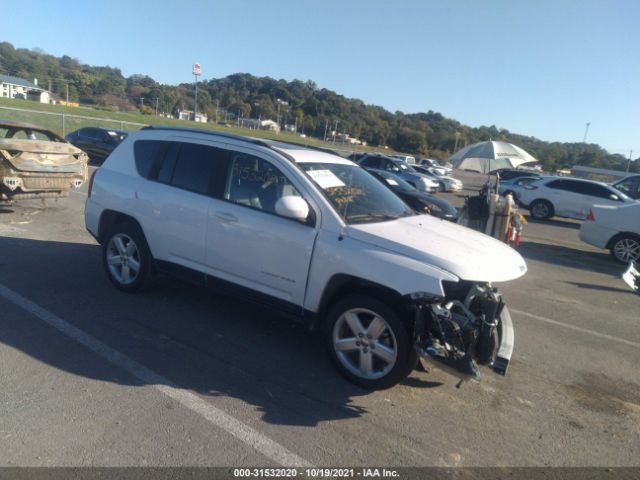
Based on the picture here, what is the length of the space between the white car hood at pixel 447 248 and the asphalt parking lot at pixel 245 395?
108 centimetres

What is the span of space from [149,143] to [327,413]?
372 cm

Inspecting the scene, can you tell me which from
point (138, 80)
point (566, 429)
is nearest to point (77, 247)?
point (566, 429)

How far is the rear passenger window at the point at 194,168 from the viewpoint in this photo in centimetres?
507

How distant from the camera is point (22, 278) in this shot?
591 cm

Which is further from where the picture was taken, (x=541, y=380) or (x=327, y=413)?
(x=541, y=380)

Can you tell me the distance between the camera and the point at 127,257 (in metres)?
5.66

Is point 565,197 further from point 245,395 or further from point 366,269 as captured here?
point 245,395

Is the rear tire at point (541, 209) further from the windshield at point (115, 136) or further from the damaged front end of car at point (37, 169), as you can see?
the windshield at point (115, 136)

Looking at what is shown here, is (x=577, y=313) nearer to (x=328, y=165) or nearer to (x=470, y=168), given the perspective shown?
(x=328, y=165)

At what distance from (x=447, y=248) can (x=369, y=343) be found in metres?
0.96

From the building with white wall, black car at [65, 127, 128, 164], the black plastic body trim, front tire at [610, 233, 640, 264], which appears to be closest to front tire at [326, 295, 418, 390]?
the black plastic body trim

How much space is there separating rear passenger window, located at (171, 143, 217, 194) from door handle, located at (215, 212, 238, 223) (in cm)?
36

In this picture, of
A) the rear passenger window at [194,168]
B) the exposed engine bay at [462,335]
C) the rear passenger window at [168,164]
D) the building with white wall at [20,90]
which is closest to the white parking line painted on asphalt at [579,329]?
the exposed engine bay at [462,335]

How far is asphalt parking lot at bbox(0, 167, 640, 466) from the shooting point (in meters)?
3.18
